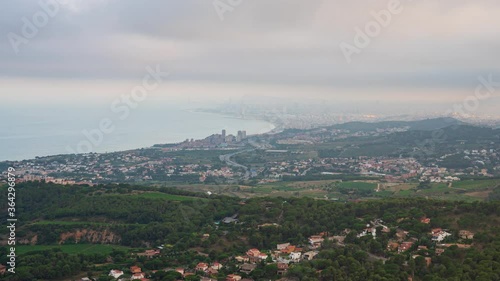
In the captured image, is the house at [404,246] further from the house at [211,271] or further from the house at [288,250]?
the house at [211,271]

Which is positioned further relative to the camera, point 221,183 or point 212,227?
point 221,183

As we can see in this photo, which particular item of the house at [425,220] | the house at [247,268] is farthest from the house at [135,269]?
the house at [425,220]

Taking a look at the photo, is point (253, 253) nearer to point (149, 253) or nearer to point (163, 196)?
point (149, 253)

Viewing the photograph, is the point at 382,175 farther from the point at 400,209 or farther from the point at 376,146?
the point at 400,209

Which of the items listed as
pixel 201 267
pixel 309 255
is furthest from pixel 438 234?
pixel 201 267

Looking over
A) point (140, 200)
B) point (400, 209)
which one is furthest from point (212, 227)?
point (400, 209)

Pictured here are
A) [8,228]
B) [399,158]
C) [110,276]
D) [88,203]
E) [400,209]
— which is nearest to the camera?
[110,276]
